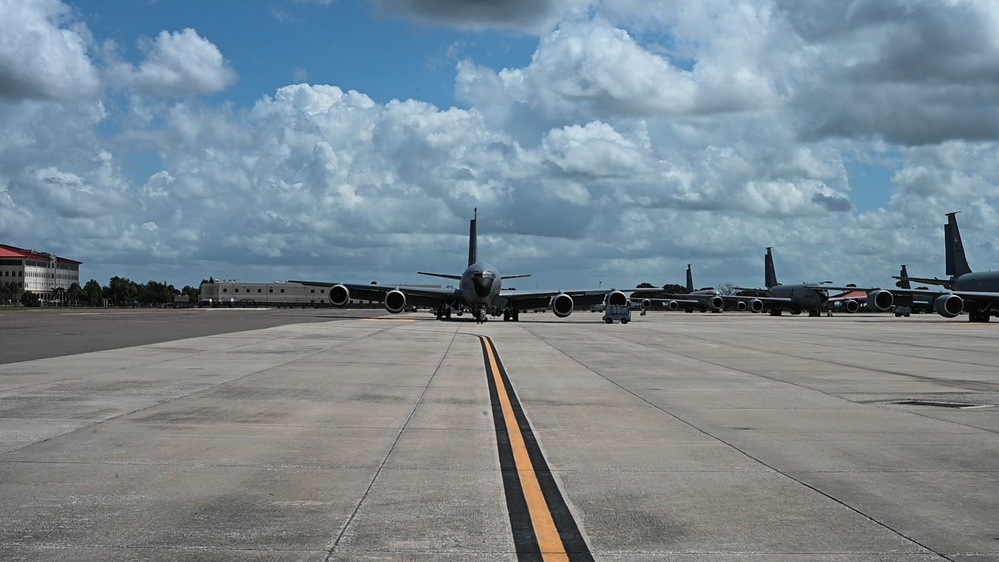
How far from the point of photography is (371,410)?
41.0ft

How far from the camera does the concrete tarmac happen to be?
5875 millimetres

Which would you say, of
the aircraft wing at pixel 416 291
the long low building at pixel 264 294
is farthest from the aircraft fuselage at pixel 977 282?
the long low building at pixel 264 294

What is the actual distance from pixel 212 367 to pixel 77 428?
28.2 feet

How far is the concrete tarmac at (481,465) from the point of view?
5875 millimetres

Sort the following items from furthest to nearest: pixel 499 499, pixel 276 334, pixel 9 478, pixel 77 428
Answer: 1. pixel 276 334
2. pixel 77 428
3. pixel 9 478
4. pixel 499 499

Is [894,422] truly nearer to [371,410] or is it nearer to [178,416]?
[371,410]

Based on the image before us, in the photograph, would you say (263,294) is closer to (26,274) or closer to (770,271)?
(26,274)

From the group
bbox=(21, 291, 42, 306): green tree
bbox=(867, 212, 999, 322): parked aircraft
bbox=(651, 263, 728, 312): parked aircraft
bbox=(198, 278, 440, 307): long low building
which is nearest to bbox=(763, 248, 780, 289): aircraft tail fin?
bbox=(651, 263, 728, 312): parked aircraft

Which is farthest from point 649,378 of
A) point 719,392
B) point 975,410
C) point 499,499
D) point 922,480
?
point 499,499

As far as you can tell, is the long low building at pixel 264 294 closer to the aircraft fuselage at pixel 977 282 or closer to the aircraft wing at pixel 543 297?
the aircraft wing at pixel 543 297

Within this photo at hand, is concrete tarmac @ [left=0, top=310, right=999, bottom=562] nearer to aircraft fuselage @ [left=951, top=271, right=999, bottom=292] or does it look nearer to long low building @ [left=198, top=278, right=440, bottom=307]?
aircraft fuselage @ [left=951, top=271, right=999, bottom=292]

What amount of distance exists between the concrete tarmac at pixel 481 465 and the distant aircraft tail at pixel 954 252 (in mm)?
55082

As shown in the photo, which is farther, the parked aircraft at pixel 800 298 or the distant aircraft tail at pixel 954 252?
the parked aircraft at pixel 800 298

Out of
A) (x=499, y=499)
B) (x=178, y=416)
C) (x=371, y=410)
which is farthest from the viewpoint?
(x=371, y=410)
